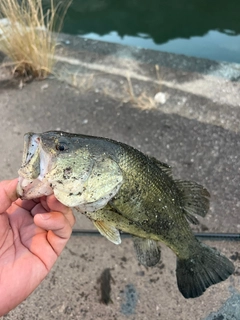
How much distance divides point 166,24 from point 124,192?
5550 millimetres

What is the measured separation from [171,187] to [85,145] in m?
0.48

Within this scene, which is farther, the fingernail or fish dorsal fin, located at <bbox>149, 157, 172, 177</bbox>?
fish dorsal fin, located at <bbox>149, 157, 172, 177</bbox>

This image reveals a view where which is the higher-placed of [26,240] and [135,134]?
[26,240]

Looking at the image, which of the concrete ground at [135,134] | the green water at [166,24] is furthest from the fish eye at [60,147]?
the green water at [166,24]

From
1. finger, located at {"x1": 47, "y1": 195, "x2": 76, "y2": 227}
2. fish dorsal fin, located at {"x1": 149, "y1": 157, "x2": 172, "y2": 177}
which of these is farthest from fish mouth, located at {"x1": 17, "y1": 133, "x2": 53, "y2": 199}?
fish dorsal fin, located at {"x1": 149, "y1": 157, "x2": 172, "y2": 177}

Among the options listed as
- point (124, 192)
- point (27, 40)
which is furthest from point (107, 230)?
point (27, 40)

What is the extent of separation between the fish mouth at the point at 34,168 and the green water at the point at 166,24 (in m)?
4.91

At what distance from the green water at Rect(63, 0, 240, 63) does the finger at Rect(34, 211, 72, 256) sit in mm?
4808

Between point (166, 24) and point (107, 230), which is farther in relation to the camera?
point (166, 24)

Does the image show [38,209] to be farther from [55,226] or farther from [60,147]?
[60,147]

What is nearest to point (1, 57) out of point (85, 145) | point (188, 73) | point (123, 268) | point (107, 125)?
point (107, 125)

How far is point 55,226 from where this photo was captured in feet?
5.88

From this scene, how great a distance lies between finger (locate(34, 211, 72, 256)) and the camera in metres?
1.74

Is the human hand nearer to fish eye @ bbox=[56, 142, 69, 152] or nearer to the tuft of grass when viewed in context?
fish eye @ bbox=[56, 142, 69, 152]
